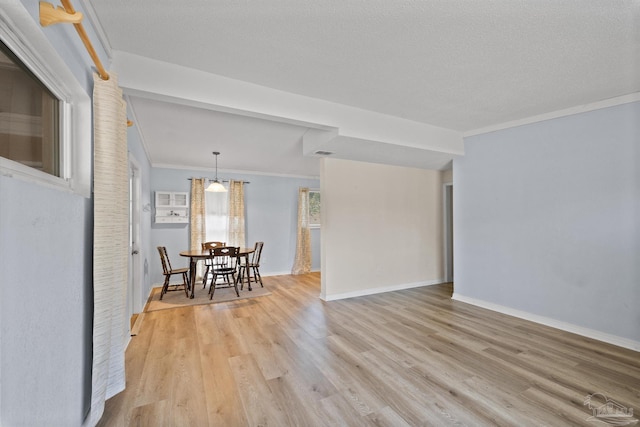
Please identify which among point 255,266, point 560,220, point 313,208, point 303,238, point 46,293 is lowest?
point 255,266

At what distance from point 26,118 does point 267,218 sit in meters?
5.73

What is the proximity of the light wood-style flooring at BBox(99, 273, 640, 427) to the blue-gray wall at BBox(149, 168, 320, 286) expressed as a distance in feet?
8.04

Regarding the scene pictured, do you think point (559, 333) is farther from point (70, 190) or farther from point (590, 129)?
point (70, 190)

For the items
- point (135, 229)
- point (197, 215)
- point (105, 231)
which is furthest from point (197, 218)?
point (105, 231)

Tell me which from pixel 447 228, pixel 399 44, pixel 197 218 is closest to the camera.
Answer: pixel 399 44

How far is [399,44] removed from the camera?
2.10 meters

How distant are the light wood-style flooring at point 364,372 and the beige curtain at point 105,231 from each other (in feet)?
1.54

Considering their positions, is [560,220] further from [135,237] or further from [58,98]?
[135,237]

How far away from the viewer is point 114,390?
201 centimetres

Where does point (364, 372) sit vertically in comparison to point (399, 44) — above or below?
below

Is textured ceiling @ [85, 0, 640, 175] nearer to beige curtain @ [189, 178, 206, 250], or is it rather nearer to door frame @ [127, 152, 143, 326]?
door frame @ [127, 152, 143, 326]

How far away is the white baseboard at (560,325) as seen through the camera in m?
2.88

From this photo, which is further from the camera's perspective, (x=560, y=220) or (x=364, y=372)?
(x=560, y=220)

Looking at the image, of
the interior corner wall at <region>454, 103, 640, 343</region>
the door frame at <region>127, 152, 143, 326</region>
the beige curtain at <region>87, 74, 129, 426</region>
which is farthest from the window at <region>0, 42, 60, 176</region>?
the interior corner wall at <region>454, 103, 640, 343</region>
